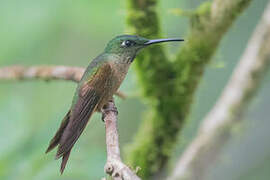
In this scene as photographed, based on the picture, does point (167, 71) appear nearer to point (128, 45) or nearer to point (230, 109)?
point (128, 45)

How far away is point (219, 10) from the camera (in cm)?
372

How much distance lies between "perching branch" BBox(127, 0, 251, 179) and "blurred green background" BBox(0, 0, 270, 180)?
0.16 meters

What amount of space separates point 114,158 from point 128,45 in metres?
Answer: 1.57

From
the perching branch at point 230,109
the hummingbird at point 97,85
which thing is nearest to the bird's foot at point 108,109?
the hummingbird at point 97,85

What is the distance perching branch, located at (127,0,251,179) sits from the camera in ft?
12.3

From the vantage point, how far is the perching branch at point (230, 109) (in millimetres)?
4242

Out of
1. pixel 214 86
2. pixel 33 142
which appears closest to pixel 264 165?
pixel 214 86

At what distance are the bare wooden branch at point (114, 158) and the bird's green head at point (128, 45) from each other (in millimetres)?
642

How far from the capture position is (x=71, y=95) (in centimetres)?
587

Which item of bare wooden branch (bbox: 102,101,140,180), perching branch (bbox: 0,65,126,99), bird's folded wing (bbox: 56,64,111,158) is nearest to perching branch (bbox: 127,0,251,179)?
perching branch (bbox: 0,65,126,99)

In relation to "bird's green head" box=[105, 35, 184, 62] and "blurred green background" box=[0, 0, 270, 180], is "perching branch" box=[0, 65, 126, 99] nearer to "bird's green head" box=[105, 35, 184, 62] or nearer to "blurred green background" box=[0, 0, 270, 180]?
"blurred green background" box=[0, 0, 270, 180]

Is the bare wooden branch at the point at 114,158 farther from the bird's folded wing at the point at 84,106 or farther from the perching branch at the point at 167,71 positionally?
the perching branch at the point at 167,71

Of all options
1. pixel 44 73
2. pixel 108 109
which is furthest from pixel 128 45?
pixel 44 73

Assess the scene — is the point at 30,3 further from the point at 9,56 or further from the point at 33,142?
the point at 33,142
